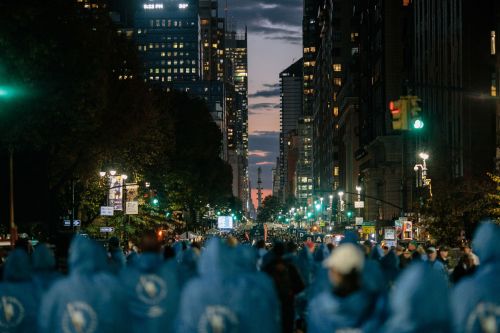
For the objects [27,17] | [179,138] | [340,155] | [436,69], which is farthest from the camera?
[340,155]

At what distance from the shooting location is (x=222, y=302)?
6512 millimetres

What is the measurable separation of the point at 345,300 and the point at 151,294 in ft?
8.53

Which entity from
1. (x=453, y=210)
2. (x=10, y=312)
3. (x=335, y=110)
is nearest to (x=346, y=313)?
(x=10, y=312)

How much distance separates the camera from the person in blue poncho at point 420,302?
5.49 meters

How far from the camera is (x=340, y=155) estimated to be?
484ft

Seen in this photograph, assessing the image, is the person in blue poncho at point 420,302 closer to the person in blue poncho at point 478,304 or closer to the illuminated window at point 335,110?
the person in blue poncho at point 478,304

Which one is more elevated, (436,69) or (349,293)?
(436,69)

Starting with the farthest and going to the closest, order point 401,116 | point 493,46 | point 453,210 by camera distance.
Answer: point 493,46
point 453,210
point 401,116

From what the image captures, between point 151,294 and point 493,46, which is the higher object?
point 493,46

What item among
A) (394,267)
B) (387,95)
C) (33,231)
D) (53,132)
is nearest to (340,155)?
(387,95)

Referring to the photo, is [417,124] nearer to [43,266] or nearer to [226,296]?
[43,266]

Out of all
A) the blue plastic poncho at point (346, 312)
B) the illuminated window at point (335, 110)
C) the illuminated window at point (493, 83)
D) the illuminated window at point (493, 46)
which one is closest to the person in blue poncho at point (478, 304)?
the blue plastic poncho at point (346, 312)

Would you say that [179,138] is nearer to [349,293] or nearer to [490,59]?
[490,59]

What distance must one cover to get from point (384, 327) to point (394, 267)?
8.60 m
